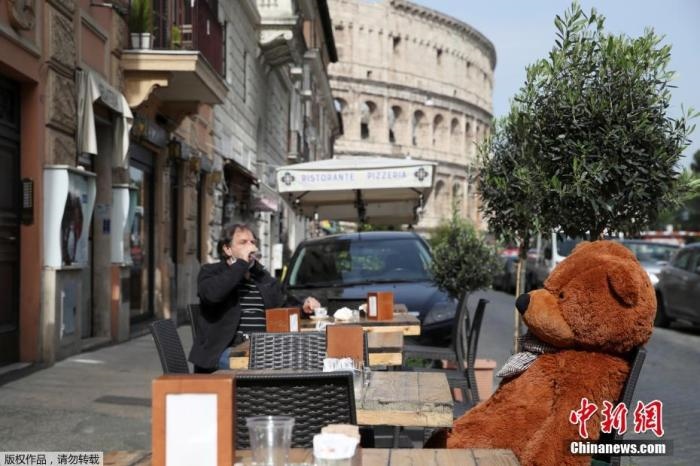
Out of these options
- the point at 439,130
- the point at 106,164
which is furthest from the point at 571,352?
the point at 439,130

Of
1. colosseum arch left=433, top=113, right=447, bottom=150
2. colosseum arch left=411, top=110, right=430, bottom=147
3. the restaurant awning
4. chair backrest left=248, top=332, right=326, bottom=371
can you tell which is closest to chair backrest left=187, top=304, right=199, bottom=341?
chair backrest left=248, top=332, right=326, bottom=371

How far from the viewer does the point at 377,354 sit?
572 cm

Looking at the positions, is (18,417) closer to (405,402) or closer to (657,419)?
(405,402)

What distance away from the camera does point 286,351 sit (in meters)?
5.10

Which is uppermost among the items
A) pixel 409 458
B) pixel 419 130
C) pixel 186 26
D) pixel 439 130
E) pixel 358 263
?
pixel 439 130

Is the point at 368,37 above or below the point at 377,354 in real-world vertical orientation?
above

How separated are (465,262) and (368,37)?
71.8m

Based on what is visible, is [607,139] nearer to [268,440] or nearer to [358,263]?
[268,440]

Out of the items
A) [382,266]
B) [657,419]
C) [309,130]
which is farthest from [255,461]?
[309,130]

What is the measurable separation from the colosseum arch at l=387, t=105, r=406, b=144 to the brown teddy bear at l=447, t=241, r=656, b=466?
81417 mm

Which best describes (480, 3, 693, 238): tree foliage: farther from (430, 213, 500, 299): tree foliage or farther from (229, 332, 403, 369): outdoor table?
(430, 213, 500, 299): tree foliage

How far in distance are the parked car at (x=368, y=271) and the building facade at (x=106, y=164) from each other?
877mm

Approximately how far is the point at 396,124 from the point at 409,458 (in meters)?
83.7

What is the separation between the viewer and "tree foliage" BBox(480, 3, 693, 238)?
560 centimetres
